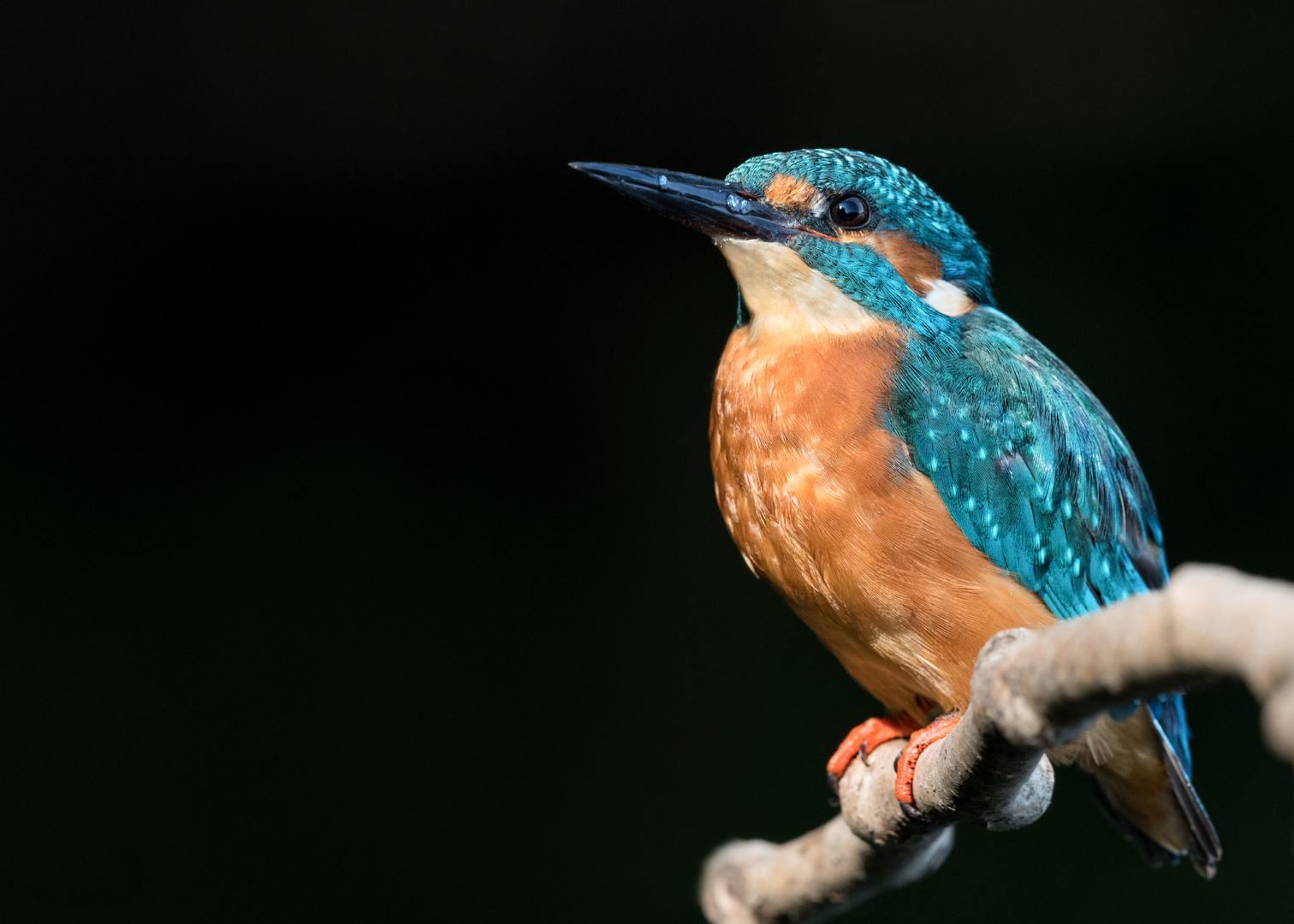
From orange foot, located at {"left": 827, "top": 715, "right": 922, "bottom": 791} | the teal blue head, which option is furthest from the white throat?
orange foot, located at {"left": 827, "top": 715, "right": 922, "bottom": 791}

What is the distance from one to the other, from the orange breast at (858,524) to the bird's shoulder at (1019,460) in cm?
2

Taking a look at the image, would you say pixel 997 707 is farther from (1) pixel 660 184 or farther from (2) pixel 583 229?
(2) pixel 583 229

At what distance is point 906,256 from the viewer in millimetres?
1237

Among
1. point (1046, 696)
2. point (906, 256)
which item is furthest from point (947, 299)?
point (1046, 696)

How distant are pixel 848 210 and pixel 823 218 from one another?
0.09 feet

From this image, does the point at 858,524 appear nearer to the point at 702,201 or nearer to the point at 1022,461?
the point at 1022,461

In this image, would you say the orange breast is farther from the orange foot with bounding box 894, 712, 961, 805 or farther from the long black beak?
the long black beak

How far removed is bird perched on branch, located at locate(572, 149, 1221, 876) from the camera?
112cm

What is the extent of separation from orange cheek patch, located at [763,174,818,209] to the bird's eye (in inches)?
1.2

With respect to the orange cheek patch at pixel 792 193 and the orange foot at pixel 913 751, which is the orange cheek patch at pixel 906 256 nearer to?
the orange cheek patch at pixel 792 193

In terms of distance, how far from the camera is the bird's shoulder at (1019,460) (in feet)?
3.74

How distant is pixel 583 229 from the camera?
2.61 meters

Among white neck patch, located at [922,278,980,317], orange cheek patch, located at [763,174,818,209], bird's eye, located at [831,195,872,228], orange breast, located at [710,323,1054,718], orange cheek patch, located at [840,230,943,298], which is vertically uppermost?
orange cheek patch, located at [763,174,818,209]

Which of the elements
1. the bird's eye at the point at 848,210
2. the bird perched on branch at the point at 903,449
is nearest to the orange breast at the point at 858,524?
the bird perched on branch at the point at 903,449
